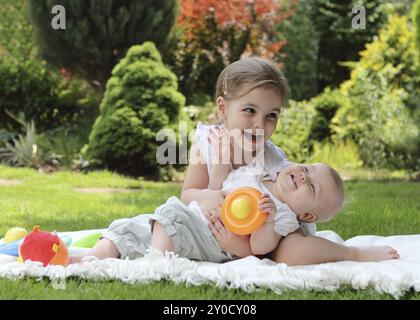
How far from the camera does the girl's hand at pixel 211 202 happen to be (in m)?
3.29

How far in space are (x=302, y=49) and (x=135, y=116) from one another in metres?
6.48

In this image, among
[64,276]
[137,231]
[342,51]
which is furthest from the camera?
[342,51]

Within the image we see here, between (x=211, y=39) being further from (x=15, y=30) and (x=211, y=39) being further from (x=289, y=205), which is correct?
(x=289, y=205)

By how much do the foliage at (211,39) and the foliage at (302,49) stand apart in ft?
6.28

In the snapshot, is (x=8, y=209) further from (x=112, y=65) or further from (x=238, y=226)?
(x=112, y=65)

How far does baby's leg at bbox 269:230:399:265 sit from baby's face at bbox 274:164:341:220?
4.6 inches

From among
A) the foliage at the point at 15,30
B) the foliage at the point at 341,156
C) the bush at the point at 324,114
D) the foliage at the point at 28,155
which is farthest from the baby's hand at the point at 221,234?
the foliage at the point at 15,30

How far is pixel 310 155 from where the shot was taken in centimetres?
951

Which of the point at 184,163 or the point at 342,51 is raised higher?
the point at 342,51

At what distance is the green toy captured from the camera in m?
3.73

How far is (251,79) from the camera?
335cm

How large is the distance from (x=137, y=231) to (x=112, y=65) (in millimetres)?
7164

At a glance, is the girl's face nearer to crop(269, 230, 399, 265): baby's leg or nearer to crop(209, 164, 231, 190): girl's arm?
crop(209, 164, 231, 190): girl's arm
